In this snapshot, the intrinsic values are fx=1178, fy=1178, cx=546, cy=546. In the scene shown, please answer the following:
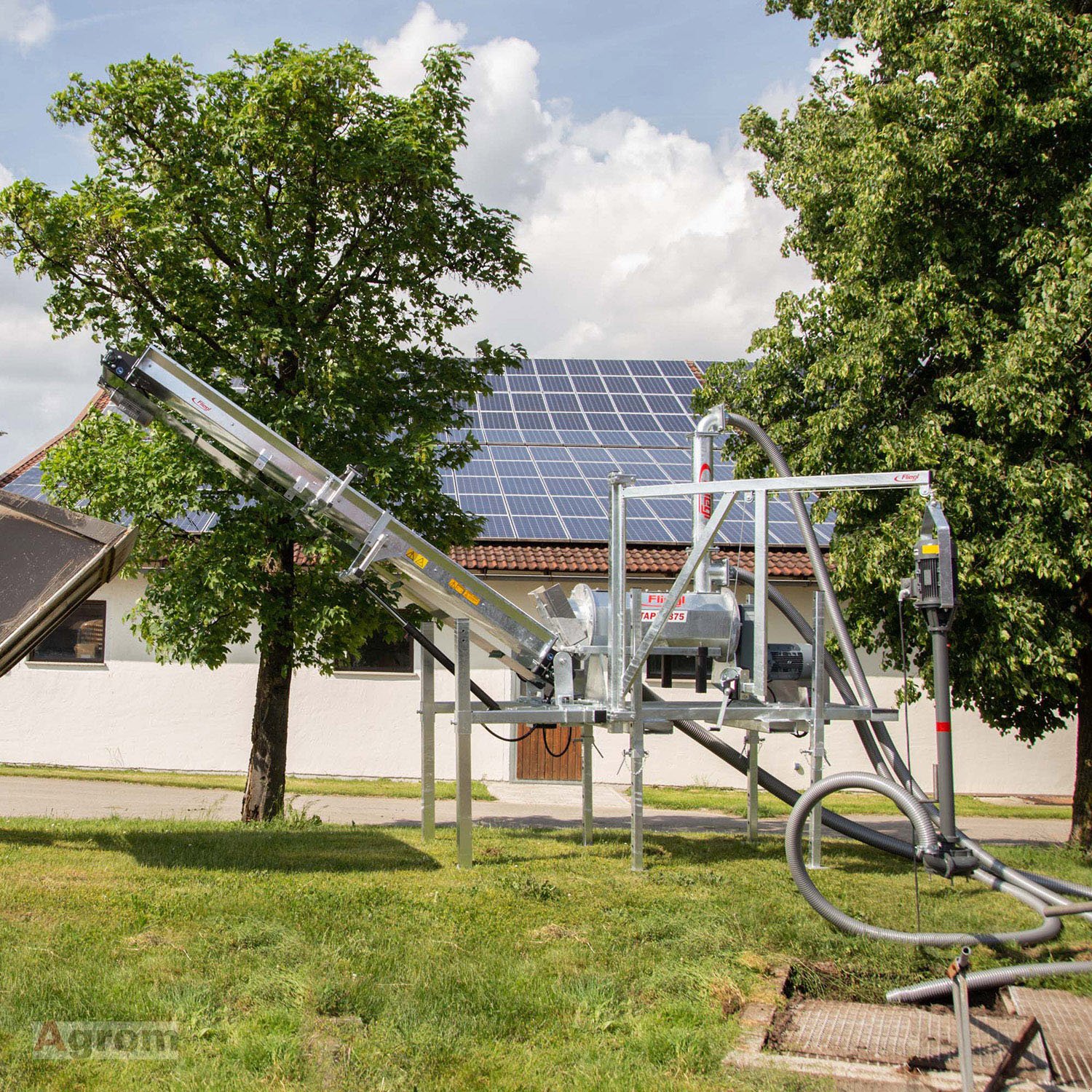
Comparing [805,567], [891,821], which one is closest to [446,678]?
[805,567]

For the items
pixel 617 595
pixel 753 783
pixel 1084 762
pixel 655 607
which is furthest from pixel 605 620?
pixel 1084 762

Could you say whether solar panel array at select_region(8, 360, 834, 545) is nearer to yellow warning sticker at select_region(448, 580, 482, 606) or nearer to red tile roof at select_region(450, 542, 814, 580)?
red tile roof at select_region(450, 542, 814, 580)

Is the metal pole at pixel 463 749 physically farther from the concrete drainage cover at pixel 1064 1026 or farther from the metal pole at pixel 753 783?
the concrete drainage cover at pixel 1064 1026

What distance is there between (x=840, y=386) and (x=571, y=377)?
14399 millimetres

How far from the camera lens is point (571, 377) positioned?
2558cm

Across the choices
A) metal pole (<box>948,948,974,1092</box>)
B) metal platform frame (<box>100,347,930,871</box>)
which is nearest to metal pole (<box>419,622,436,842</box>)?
metal platform frame (<box>100,347,930,871</box>)

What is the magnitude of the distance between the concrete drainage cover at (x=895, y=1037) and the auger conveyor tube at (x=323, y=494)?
163 inches

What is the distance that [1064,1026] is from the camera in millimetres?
5480

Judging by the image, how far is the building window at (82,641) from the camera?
61.0 ft

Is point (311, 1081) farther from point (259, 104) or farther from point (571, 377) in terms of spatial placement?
point (571, 377)

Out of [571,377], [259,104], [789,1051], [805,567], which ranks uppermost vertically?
[571,377]

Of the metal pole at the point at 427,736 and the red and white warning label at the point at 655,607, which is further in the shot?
the metal pole at the point at 427,736

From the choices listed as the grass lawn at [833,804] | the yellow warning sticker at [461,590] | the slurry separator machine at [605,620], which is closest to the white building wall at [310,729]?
the grass lawn at [833,804]

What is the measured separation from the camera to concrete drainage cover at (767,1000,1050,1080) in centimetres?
505
